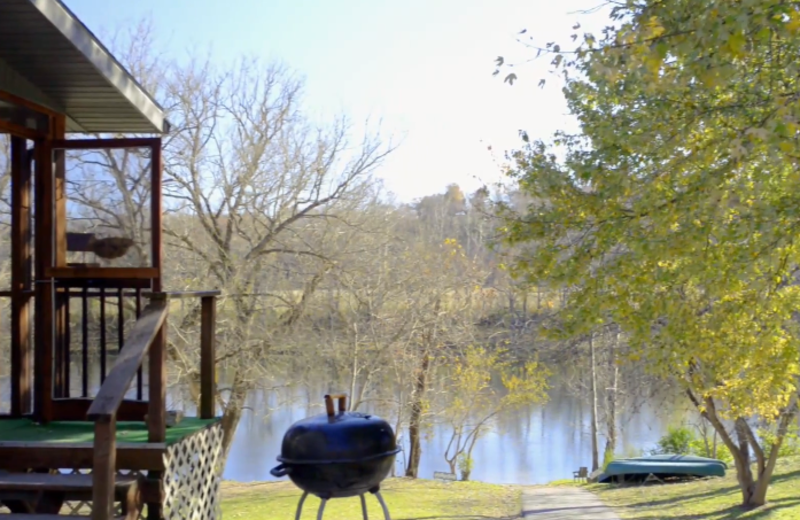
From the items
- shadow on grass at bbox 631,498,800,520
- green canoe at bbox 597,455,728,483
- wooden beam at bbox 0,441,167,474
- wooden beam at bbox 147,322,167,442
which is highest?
wooden beam at bbox 147,322,167,442

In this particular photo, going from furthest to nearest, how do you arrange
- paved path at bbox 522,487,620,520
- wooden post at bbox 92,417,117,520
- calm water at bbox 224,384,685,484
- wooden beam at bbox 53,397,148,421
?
1. calm water at bbox 224,384,685,484
2. paved path at bbox 522,487,620,520
3. wooden beam at bbox 53,397,148,421
4. wooden post at bbox 92,417,117,520

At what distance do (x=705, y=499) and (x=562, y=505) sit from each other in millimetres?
2332

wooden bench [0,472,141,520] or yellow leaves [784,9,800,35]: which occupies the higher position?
yellow leaves [784,9,800,35]

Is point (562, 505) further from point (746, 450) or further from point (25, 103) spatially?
point (25, 103)

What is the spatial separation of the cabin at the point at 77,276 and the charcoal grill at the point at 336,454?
711 mm

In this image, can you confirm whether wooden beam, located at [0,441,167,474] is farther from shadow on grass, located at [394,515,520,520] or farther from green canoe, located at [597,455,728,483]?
green canoe, located at [597,455,728,483]

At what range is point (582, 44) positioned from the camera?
6.13 meters

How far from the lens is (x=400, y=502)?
14.4 metres

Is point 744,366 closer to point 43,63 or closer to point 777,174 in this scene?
point 777,174

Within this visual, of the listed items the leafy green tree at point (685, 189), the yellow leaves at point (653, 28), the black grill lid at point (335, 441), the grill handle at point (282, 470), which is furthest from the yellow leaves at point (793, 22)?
the grill handle at point (282, 470)

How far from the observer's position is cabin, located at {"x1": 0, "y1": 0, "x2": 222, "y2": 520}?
14.4 ft

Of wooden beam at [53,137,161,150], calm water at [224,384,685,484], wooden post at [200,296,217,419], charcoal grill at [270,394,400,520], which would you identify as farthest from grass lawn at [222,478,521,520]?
charcoal grill at [270,394,400,520]

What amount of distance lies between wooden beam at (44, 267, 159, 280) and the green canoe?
15321mm

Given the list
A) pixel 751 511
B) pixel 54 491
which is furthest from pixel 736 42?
pixel 751 511
